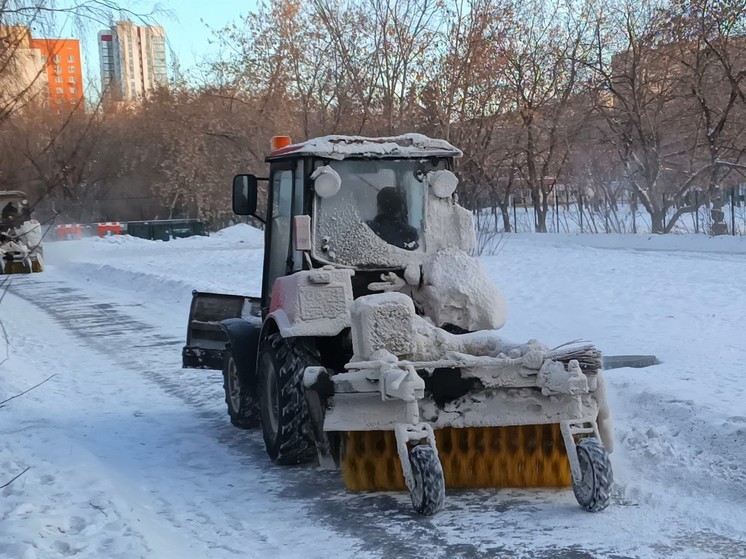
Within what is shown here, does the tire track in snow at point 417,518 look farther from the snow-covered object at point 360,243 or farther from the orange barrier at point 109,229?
the orange barrier at point 109,229

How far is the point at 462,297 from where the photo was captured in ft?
21.4

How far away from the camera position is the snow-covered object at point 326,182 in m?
6.62

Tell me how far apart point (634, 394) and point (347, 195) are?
304 centimetres

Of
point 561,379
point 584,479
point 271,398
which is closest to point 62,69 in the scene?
point 271,398

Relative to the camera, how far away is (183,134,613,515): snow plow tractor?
5.52 m

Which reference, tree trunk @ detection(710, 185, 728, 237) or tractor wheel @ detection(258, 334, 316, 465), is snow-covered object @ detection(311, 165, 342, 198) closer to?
tractor wheel @ detection(258, 334, 316, 465)

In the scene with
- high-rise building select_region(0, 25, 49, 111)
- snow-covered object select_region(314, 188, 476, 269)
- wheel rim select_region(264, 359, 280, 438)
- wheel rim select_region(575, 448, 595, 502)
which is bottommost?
wheel rim select_region(575, 448, 595, 502)

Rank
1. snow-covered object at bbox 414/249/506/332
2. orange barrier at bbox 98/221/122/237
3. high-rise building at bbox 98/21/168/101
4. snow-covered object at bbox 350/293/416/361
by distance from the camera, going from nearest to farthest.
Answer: snow-covered object at bbox 350/293/416/361, snow-covered object at bbox 414/249/506/332, high-rise building at bbox 98/21/168/101, orange barrier at bbox 98/221/122/237

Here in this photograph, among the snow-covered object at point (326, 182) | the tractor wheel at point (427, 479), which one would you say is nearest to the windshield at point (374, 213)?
the snow-covered object at point (326, 182)

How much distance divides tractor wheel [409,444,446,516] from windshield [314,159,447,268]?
1829 mm

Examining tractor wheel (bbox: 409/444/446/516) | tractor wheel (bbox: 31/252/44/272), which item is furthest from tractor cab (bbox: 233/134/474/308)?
tractor wheel (bbox: 31/252/44/272)

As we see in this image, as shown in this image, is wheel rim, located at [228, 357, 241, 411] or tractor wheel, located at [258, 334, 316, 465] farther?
wheel rim, located at [228, 357, 241, 411]

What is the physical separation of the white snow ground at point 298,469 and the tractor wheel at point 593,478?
8 centimetres

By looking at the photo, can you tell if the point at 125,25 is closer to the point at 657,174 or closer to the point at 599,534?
the point at 599,534
